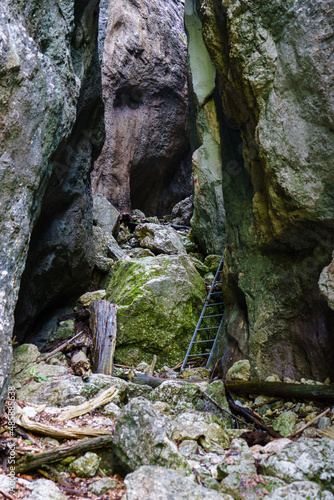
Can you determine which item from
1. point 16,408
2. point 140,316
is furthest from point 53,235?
point 16,408

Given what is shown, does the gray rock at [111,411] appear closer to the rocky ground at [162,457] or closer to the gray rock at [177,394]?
the rocky ground at [162,457]

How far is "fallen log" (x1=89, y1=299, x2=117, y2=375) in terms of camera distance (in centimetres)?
593

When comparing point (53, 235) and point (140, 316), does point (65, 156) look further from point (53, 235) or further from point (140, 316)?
point (140, 316)

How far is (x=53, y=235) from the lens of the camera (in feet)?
21.7

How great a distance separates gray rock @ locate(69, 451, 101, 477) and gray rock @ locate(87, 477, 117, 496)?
0.12 m

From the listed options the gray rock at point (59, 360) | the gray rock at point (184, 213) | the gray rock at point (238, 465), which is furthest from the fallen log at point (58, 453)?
the gray rock at point (184, 213)

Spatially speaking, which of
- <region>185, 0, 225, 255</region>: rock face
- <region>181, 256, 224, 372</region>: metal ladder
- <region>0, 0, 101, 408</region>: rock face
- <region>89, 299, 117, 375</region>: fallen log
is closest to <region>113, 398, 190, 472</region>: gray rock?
<region>0, 0, 101, 408</region>: rock face

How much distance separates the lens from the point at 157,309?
7.02 metres

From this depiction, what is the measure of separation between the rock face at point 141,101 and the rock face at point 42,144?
22.6 ft

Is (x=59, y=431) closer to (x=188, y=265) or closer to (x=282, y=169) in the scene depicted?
(x=282, y=169)

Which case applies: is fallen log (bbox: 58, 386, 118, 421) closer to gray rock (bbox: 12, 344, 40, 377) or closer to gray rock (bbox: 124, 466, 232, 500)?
gray rock (bbox: 124, 466, 232, 500)

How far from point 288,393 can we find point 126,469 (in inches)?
89.8

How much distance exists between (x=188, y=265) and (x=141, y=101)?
9.67m

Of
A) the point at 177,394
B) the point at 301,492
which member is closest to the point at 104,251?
the point at 177,394
